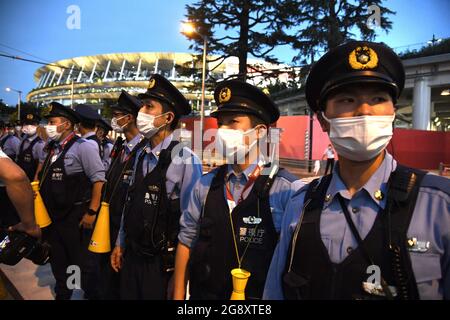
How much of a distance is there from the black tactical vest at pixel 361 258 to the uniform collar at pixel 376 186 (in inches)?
1.7

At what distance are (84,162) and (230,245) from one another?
2.49 meters

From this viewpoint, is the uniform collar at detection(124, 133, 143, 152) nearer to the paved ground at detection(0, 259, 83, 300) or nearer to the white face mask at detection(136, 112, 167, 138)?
the white face mask at detection(136, 112, 167, 138)

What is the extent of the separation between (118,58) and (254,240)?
74.0 m

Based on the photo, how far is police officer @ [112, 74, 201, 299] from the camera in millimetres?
2248

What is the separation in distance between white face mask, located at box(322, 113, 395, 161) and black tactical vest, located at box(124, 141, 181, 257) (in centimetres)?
Answer: 146

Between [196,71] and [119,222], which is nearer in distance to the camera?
[119,222]

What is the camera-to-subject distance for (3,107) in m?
54.2

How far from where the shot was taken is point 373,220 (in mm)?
1157

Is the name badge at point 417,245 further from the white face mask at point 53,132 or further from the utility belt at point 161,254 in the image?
the white face mask at point 53,132

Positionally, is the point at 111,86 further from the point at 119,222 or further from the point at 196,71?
the point at 119,222

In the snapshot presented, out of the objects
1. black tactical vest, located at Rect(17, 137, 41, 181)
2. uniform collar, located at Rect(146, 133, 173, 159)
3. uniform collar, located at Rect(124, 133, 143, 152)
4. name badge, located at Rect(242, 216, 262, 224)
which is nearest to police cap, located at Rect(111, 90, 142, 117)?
uniform collar, located at Rect(124, 133, 143, 152)

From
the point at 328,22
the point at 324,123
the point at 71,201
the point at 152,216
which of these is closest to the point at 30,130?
the point at 71,201

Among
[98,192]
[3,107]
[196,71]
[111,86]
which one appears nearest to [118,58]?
[111,86]

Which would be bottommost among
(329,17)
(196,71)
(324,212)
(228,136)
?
(324,212)
